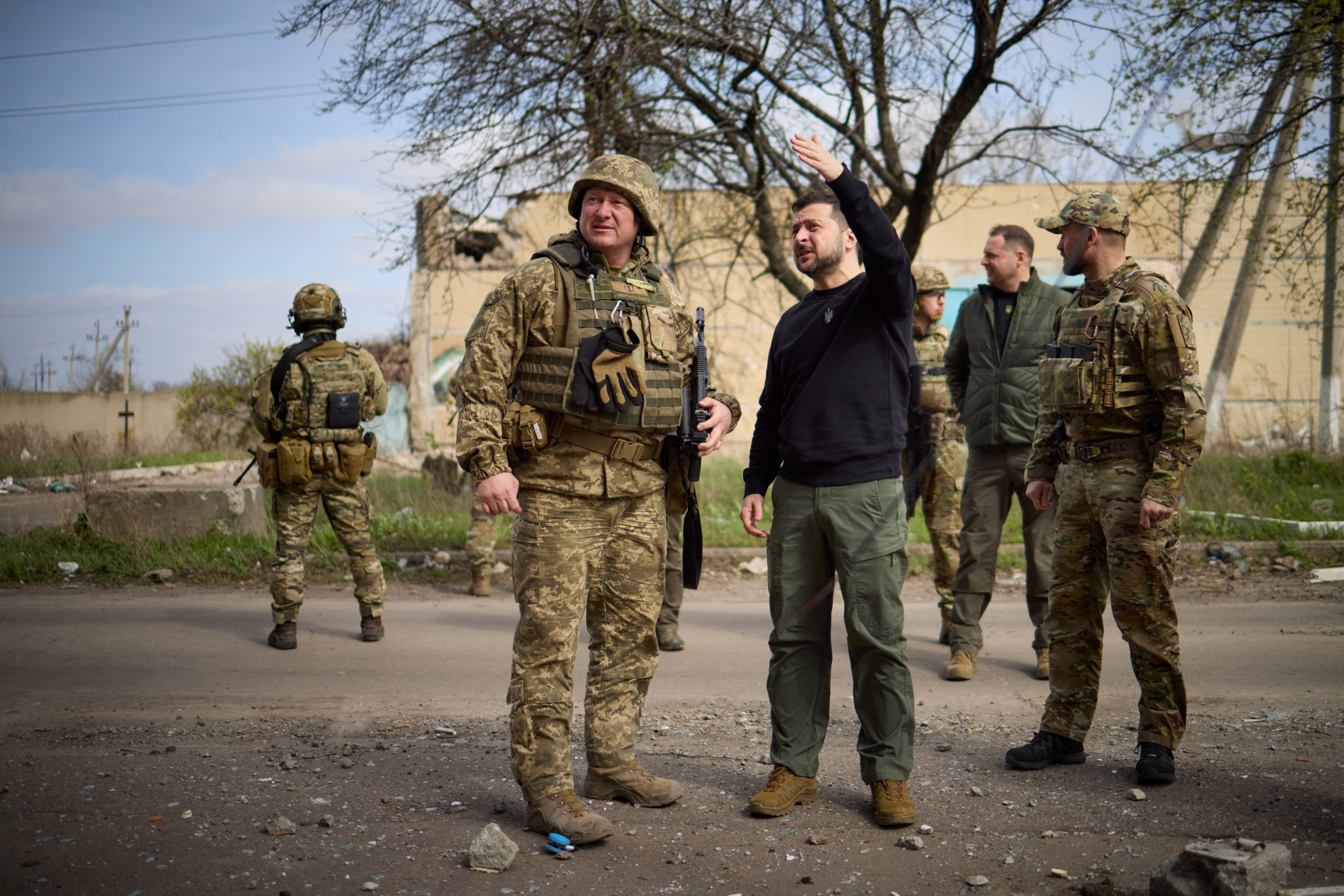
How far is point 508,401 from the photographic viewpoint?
3383mm

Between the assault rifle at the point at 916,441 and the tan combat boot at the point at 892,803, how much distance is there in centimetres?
121

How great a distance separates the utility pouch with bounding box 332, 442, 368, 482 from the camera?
6273mm

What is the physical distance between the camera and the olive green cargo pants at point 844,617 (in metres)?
3.35

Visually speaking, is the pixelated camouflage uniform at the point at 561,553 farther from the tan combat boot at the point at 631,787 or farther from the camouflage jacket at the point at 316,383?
the camouflage jacket at the point at 316,383

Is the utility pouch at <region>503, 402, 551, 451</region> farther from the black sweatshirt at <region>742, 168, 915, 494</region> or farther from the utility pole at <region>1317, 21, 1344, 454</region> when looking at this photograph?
the utility pole at <region>1317, 21, 1344, 454</region>

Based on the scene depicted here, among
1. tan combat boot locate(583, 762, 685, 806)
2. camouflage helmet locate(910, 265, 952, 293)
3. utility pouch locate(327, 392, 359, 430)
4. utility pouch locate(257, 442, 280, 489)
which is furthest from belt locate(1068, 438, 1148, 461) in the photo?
utility pouch locate(257, 442, 280, 489)

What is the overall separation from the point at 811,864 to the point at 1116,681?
2.92 m

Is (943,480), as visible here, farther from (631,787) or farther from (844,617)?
(631,787)

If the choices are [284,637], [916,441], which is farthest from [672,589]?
[284,637]

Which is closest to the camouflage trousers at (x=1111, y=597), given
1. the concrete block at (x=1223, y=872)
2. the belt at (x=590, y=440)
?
the concrete block at (x=1223, y=872)

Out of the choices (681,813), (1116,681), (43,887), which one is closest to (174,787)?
(43,887)

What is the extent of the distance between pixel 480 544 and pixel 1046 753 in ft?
16.3

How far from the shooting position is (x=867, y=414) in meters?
3.40

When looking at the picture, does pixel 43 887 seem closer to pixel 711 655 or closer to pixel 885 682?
pixel 885 682
